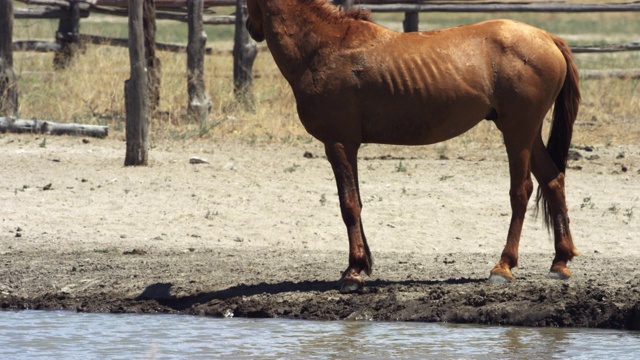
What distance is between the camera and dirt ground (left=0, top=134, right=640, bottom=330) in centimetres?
714

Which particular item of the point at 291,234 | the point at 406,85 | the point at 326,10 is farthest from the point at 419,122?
the point at 291,234

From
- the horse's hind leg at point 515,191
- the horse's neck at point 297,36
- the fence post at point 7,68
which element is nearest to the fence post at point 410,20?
the fence post at point 7,68

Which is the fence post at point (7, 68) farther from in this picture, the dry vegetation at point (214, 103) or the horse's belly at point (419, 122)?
the horse's belly at point (419, 122)

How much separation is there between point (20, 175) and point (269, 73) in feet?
21.0

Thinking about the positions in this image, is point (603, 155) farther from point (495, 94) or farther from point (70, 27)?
point (70, 27)

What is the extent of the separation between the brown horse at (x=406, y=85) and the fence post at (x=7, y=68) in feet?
21.3

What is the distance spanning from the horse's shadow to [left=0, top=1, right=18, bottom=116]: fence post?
628 centimetres

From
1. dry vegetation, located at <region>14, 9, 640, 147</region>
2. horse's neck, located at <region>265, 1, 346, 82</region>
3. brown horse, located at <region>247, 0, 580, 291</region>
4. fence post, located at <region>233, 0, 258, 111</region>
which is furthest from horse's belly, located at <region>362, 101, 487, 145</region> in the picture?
fence post, located at <region>233, 0, 258, 111</region>

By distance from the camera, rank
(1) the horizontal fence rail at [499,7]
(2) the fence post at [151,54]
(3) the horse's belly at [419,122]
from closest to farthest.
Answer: (3) the horse's belly at [419,122], (2) the fence post at [151,54], (1) the horizontal fence rail at [499,7]

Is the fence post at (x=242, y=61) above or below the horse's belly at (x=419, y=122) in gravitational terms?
above

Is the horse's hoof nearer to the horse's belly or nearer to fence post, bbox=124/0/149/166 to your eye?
the horse's belly

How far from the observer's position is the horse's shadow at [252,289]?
736cm

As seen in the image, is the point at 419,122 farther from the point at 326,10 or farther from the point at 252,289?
the point at 252,289

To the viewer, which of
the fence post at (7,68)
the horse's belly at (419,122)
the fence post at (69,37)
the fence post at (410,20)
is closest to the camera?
the horse's belly at (419,122)
